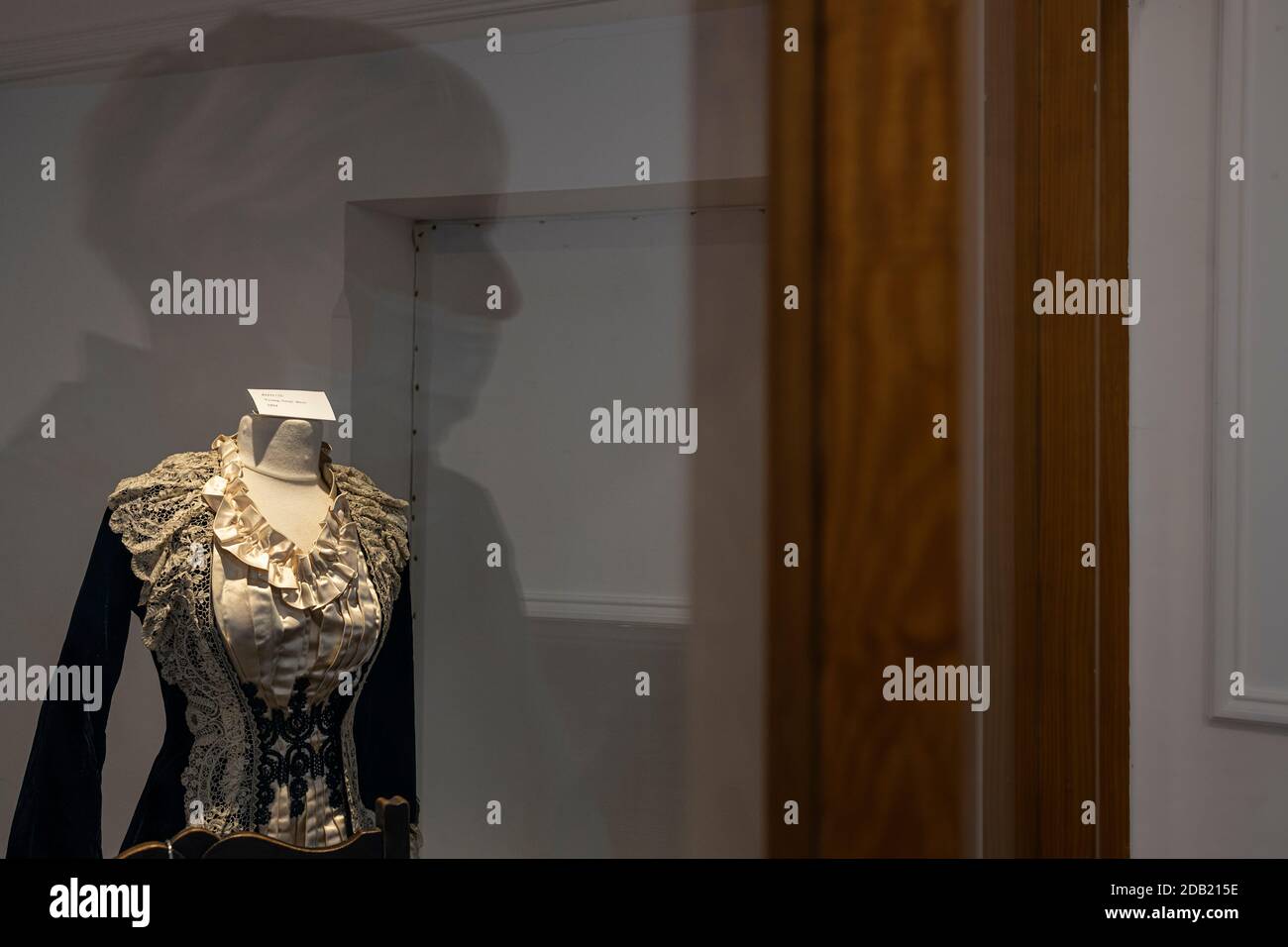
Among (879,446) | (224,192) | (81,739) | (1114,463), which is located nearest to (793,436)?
(879,446)

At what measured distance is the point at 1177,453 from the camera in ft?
3.82

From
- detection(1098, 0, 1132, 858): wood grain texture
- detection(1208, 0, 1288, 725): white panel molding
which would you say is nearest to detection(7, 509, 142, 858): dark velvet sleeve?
detection(1098, 0, 1132, 858): wood grain texture

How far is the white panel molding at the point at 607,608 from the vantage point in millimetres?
1017

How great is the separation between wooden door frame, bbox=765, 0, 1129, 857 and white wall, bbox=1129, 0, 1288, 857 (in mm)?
57

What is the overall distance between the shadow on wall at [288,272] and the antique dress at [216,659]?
0.16 ft

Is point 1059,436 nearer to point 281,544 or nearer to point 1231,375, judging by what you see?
point 1231,375

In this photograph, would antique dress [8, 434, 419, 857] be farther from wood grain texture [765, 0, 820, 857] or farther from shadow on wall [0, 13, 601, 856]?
wood grain texture [765, 0, 820, 857]

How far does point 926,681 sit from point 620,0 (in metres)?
0.75

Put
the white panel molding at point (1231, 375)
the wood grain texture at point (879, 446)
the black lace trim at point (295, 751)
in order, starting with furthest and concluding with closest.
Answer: the white panel molding at point (1231, 375) < the black lace trim at point (295, 751) < the wood grain texture at point (879, 446)

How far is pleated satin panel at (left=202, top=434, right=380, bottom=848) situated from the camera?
0.97m
